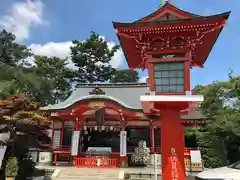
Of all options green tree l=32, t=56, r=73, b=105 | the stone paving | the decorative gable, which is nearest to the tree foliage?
the stone paving

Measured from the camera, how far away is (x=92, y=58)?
4459cm

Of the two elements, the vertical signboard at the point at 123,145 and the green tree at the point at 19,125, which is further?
the vertical signboard at the point at 123,145

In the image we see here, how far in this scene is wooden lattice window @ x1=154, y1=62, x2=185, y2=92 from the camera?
990 cm

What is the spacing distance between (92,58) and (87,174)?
31.3 meters

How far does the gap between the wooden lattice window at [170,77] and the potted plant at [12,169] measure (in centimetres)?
748

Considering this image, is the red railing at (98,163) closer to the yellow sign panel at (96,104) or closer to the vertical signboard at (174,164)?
the yellow sign panel at (96,104)

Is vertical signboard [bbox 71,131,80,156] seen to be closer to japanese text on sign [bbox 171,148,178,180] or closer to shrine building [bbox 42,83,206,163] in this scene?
shrine building [bbox 42,83,206,163]

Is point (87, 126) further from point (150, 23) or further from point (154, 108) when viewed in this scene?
point (150, 23)

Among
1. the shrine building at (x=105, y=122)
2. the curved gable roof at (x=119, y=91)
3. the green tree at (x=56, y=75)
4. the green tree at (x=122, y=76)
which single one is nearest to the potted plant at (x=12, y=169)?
the shrine building at (x=105, y=122)

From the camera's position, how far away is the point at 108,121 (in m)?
21.0

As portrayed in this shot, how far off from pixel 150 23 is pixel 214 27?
240cm

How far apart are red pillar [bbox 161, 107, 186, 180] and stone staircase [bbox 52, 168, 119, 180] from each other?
596cm

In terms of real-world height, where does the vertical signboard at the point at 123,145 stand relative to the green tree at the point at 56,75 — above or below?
below

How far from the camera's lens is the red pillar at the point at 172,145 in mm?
9289
